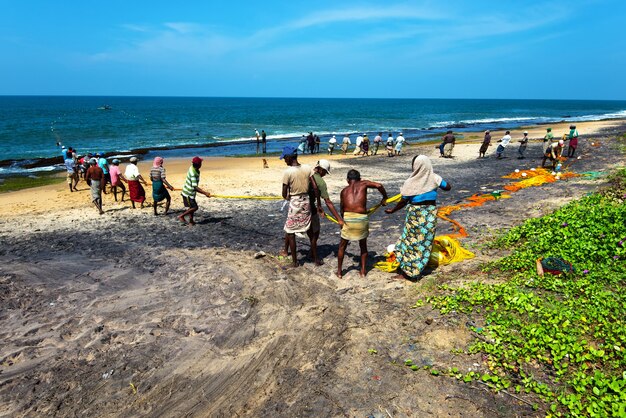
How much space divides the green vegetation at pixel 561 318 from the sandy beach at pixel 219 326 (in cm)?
29

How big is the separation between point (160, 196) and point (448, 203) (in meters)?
8.35

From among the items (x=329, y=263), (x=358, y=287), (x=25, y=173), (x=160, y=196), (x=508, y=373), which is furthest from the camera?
(x=25, y=173)

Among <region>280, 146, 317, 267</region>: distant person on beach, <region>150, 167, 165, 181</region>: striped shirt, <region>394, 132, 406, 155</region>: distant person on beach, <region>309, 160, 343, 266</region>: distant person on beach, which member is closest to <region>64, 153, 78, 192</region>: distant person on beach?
<region>150, 167, 165, 181</region>: striped shirt

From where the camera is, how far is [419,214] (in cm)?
579

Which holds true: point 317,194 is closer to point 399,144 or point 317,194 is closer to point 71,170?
point 71,170

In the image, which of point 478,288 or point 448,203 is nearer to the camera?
point 478,288

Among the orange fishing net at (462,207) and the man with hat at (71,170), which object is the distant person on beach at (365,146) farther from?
the man with hat at (71,170)

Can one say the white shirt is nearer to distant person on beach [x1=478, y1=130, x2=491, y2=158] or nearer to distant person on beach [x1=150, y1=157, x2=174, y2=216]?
distant person on beach [x1=150, y1=157, x2=174, y2=216]

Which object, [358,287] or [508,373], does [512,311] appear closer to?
[508,373]

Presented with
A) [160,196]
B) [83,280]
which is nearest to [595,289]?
[83,280]

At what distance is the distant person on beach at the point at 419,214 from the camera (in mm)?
5652

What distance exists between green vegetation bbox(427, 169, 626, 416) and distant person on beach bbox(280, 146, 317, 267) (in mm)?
2488

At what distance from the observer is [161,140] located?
135 ft

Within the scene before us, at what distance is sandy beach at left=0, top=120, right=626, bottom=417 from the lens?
12.9 ft
